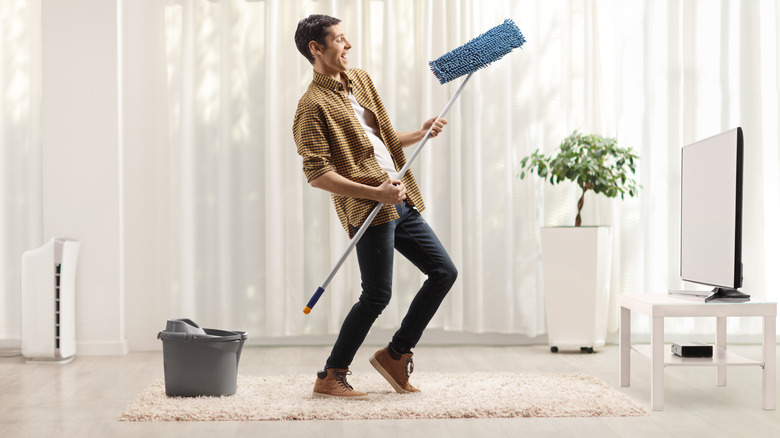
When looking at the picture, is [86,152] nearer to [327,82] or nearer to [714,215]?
[327,82]

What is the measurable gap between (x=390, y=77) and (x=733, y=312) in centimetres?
216

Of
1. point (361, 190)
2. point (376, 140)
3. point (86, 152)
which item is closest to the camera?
point (361, 190)

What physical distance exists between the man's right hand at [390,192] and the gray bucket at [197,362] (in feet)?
2.51

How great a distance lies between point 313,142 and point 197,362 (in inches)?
34.8

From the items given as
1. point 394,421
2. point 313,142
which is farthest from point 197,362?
point 313,142

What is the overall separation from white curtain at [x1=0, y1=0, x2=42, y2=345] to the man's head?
6.73 ft

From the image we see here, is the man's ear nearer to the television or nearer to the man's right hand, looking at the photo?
the man's right hand

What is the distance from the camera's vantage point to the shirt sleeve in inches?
102

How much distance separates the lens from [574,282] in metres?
3.86

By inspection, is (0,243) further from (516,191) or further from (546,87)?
(546,87)

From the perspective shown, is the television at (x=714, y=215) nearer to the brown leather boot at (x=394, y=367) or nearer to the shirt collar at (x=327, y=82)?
the brown leather boot at (x=394, y=367)

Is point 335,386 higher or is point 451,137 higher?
point 451,137

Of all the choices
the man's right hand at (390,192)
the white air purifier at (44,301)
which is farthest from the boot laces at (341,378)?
the white air purifier at (44,301)

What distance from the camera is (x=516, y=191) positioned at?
4.16m
